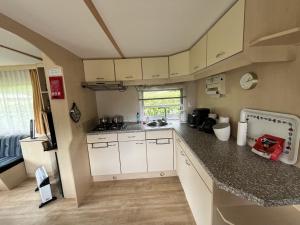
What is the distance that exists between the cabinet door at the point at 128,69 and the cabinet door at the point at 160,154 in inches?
45.9

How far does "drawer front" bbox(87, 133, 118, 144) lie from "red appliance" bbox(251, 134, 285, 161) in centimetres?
190

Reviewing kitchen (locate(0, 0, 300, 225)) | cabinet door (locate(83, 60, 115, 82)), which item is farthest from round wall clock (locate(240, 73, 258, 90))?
cabinet door (locate(83, 60, 115, 82))

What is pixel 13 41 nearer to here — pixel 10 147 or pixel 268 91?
pixel 10 147

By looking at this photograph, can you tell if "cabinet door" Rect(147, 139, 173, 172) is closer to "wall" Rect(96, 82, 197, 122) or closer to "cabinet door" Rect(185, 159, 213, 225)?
"wall" Rect(96, 82, 197, 122)

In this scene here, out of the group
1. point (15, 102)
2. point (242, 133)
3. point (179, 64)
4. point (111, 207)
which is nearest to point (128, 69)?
point (179, 64)

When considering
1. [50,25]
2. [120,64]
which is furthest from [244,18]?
[120,64]

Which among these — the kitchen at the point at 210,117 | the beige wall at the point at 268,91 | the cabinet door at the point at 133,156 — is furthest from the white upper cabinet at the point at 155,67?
the cabinet door at the point at 133,156

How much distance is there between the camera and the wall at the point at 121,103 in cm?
289

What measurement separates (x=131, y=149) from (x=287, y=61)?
2.16 metres

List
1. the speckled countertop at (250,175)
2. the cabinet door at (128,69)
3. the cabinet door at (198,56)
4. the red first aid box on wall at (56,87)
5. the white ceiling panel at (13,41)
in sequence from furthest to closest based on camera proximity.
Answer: the cabinet door at (128,69), the red first aid box on wall at (56,87), the cabinet door at (198,56), the white ceiling panel at (13,41), the speckled countertop at (250,175)

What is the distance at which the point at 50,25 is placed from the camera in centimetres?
133

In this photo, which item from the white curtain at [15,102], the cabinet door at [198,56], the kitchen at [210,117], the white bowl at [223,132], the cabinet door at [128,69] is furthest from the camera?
the white curtain at [15,102]

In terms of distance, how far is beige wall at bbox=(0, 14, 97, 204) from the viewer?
185 centimetres

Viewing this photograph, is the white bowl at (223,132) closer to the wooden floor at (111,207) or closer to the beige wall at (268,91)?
the beige wall at (268,91)
